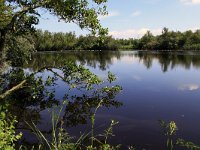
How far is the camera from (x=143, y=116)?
28.0m

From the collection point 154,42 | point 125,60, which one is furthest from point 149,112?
point 154,42

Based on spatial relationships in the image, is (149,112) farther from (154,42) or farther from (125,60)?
(154,42)

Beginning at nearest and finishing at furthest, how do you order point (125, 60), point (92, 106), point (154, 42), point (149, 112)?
point (92, 106) → point (149, 112) → point (125, 60) → point (154, 42)

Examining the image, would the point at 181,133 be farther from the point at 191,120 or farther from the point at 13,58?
the point at 13,58

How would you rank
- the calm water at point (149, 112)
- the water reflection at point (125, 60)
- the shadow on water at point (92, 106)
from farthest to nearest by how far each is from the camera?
1. the water reflection at point (125, 60)
2. the calm water at point (149, 112)
3. the shadow on water at point (92, 106)

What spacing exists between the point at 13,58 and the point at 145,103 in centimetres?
1475

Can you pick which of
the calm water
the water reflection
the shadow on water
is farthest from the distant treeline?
the shadow on water

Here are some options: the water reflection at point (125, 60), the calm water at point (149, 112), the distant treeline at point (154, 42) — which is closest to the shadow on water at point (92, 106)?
the calm water at point (149, 112)

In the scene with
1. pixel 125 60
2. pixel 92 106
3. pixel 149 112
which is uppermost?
pixel 92 106

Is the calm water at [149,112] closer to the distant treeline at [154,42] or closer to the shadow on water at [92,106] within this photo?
the shadow on water at [92,106]

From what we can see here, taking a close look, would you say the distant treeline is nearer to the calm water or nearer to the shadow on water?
the calm water

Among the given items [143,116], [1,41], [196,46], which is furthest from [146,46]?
[1,41]

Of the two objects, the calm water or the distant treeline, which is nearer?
the calm water

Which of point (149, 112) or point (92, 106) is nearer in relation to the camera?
point (92, 106)
